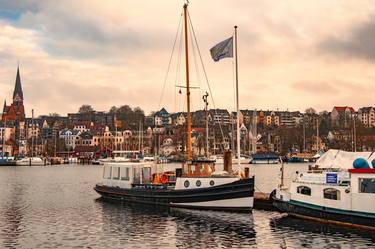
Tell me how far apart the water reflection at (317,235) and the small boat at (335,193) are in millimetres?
840

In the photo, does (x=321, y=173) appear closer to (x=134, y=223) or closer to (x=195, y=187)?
(x=195, y=187)

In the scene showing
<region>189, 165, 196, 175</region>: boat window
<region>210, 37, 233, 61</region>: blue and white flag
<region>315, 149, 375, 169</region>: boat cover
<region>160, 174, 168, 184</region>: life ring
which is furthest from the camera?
<region>160, 174, 168, 184</region>: life ring

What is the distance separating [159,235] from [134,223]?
5.19 metres

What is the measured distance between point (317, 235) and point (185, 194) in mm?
14296

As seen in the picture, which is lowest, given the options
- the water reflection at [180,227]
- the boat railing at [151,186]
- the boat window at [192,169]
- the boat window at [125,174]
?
the water reflection at [180,227]

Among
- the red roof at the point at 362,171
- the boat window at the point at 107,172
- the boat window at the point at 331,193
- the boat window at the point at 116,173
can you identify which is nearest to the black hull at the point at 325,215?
the boat window at the point at 331,193

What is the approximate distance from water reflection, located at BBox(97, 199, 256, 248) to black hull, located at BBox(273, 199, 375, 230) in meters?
3.13

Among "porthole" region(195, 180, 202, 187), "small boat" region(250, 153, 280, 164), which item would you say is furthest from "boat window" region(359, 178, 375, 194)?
"small boat" region(250, 153, 280, 164)

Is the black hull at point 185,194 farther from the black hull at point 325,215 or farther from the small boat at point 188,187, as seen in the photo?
the black hull at point 325,215

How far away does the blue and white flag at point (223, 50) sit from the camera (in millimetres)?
43500

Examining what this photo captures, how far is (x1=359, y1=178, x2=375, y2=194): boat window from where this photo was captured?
33406mm

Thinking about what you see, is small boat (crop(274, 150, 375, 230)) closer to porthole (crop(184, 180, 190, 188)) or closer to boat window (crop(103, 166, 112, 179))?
porthole (crop(184, 180, 190, 188))

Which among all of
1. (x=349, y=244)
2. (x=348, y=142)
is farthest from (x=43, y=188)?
(x=348, y=142)

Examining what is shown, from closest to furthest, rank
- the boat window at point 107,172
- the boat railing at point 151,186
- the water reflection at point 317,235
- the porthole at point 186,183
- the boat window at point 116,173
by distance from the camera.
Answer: the water reflection at point 317,235
the porthole at point 186,183
the boat railing at point 151,186
the boat window at point 116,173
the boat window at point 107,172
